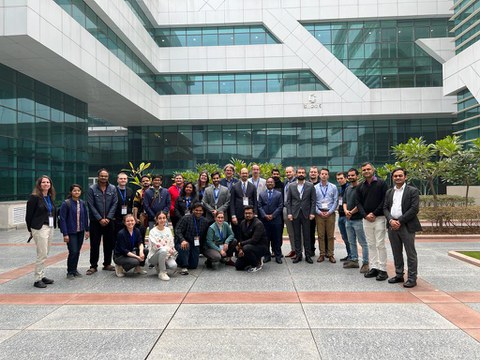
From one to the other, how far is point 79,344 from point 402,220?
5367mm

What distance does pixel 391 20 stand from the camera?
106 feet

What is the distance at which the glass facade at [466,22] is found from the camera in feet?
84.4

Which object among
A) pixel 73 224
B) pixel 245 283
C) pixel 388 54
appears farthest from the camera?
pixel 388 54

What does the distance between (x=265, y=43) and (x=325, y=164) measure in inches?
472

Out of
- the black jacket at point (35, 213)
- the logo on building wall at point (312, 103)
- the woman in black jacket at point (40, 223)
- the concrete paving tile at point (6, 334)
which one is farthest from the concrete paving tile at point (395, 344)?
the logo on building wall at point (312, 103)

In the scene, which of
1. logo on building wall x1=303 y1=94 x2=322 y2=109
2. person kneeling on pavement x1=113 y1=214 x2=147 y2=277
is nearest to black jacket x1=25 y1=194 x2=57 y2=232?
person kneeling on pavement x1=113 y1=214 x2=147 y2=277

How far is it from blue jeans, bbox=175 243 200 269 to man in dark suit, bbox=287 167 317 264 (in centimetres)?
229

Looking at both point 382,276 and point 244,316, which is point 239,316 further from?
point 382,276

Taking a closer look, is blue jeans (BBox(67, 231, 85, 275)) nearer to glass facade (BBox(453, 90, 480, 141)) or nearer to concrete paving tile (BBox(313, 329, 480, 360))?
concrete paving tile (BBox(313, 329, 480, 360))

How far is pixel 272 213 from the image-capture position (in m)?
8.88

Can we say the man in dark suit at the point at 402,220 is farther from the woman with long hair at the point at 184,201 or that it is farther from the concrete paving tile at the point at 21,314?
the concrete paving tile at the point at 21,314

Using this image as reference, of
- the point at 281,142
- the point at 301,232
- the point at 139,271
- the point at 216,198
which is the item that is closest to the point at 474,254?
the point at 301,232

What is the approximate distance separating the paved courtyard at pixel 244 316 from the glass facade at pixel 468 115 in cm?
2192

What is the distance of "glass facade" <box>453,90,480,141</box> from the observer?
25891 millimetres
